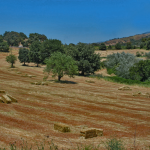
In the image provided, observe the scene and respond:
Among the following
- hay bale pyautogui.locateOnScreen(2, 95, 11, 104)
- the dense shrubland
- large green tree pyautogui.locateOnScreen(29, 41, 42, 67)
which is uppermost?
large green tree pyautogui.locateOnScreen(29, 41, 42, 67)

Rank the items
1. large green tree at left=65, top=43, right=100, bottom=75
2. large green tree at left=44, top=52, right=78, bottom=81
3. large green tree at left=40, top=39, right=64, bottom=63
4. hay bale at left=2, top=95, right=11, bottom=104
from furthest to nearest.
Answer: large green tree at left=40, top=39, right=64, bottom=63, large green tree at left=65, top=43, right=100, bottom=75, large green tree at left=44, top=52, right=78, bottom=81, hay bale at left=2, top=95, right=11, bottom=104

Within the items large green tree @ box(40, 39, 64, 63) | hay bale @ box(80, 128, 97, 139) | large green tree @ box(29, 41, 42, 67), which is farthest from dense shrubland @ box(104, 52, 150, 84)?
hay bale @ box(80, 128, 97, 139)

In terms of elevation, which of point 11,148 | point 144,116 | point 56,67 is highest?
→ point 56,67

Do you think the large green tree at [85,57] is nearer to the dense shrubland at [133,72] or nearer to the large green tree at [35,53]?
the dense shrubland at [133,72]

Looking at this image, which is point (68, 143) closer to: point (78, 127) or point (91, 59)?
point (78, 127)

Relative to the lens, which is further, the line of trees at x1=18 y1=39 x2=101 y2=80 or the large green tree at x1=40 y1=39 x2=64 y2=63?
the large green tree at x1=40 y1=39 x2=64 y2=63

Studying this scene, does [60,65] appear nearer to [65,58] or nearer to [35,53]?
[65,58]

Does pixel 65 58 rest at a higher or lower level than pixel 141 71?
higher

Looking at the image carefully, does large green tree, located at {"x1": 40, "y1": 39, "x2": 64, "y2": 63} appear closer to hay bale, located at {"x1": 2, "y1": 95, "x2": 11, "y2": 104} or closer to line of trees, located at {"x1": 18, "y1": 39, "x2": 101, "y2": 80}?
line of trees, located at {"x1": 18, "y1": 39, "x2": 101, "y2": 80}

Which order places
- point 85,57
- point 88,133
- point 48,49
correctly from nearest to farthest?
point 88,133 < point 85,57 < point 48,49

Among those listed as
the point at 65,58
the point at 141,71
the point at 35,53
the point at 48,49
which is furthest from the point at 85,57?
the point at 65,58

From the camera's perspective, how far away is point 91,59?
204ft

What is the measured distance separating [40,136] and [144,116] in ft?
42.6

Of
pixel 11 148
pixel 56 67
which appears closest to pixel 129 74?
pixel 56 67
